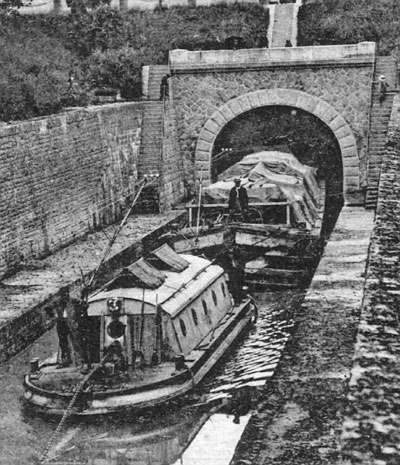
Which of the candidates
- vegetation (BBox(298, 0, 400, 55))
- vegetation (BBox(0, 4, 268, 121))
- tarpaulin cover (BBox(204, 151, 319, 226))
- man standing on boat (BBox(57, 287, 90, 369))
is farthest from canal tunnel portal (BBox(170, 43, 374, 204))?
man standing on boat (BBox(57, 287, 90, 369))

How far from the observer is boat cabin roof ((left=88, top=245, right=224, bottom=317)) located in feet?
39.8

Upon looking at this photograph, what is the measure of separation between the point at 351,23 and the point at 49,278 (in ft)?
57.4

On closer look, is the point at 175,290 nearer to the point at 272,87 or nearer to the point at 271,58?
the point at 272,87

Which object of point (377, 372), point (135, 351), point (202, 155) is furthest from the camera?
point (202, 155)

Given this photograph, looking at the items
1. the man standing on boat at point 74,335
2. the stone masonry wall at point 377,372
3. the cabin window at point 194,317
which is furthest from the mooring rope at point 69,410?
the stone masonry wall at point 377,372

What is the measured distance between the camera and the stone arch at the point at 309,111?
2392cm

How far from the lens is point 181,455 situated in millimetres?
10711

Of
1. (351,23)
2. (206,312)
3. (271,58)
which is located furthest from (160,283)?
(351,23)

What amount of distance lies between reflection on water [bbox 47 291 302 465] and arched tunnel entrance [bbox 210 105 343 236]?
13503 mm

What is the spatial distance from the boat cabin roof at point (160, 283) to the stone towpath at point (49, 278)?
714 mm

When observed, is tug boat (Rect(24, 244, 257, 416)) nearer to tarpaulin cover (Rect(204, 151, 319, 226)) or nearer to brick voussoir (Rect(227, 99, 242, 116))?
tarpaulin cover (Rect(204, 151, 319, 226))

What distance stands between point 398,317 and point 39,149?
1491 centimetres

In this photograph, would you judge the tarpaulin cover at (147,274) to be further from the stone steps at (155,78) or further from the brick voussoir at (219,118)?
the stone steps at (155,78)

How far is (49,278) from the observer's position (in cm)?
1599
